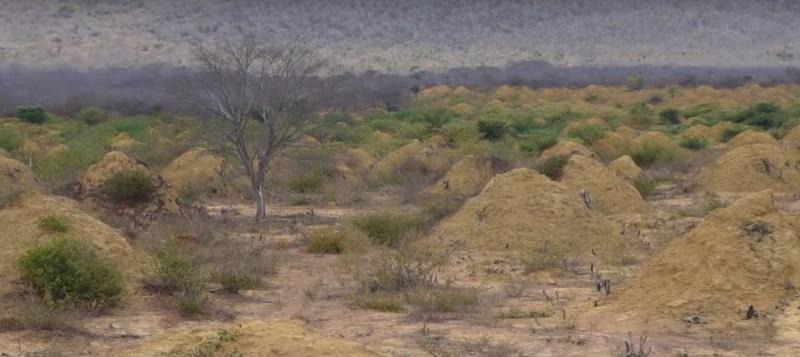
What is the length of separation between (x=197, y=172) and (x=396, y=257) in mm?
13349

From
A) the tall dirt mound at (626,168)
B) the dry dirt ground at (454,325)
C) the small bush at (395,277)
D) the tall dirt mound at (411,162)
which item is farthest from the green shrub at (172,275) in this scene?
the tall dirt mound at (411,162)

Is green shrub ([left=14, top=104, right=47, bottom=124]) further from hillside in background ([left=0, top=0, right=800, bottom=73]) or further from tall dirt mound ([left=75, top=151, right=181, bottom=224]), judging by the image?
tall dirt mound ([left=75, top=151, right=181, bottom=224])

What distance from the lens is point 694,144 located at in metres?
35.1

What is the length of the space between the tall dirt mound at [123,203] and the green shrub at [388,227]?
119 inches

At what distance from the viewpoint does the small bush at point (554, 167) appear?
66.6 ft

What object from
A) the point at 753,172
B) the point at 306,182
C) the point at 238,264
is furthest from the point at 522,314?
the point at 306,182

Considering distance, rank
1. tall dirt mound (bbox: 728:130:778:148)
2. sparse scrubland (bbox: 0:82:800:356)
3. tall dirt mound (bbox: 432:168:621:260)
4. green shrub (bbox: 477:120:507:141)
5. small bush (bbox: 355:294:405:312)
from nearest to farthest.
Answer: sparse scrubland (bbox: 0:82:800:356) < small bush (bbox: 355:294:405:312) < tall dirt mound (bbox: 432:168:621:260) < tall dirt mound (bbox: 728:130:778:148) < green shrub (bbox: 477:120:507:141)

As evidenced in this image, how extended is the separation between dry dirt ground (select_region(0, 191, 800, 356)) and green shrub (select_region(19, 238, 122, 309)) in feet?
0.88

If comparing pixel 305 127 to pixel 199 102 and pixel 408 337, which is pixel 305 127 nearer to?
pixel 199 102

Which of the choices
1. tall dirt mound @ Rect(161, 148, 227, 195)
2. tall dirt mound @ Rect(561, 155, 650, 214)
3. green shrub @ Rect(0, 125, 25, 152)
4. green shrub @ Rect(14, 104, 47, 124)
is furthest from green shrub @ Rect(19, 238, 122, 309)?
green shrub @ Rect(14, 104, 47, 124)

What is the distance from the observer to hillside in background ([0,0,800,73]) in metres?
74.7

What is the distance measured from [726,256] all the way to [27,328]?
6.80 metres

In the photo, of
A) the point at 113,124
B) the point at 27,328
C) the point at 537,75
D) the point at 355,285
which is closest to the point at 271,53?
the point at 355,285

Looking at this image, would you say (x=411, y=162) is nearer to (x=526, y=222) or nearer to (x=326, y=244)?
(x=326, y=244)
